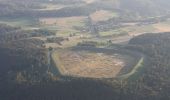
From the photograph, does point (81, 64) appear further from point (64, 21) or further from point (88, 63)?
point (64, 21)

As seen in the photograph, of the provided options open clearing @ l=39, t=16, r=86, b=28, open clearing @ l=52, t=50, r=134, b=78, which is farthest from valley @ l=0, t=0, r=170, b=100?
open clearing @ l=39, t=16, r=86, b=28

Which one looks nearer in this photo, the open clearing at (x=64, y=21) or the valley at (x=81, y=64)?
the valley at (x=81, y=64)

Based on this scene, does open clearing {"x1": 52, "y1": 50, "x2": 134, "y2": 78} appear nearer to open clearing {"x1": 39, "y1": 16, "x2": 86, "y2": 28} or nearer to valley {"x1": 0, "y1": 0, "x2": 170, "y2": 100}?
valley {"x1": 0, "y1": 0, "x2": 170, "y2": 100}

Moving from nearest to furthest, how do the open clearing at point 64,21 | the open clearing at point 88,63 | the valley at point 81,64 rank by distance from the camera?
the valley at point 81,64
the open clearing at point 88,63
the open clearing at point 64,21

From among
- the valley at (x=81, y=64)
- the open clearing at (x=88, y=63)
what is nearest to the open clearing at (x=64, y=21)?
the valley at (x=81, y=64)

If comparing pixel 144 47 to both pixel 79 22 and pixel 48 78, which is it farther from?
pixel 79 22

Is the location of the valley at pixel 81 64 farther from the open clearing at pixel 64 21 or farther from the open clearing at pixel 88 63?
the open clearing at pixel 64 21

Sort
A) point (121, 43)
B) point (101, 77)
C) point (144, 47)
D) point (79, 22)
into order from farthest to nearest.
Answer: point (79, 22) → point (121, 43) → point (144, 47) → point (101, 77)

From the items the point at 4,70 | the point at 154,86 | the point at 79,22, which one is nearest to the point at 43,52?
the point at 4,70
